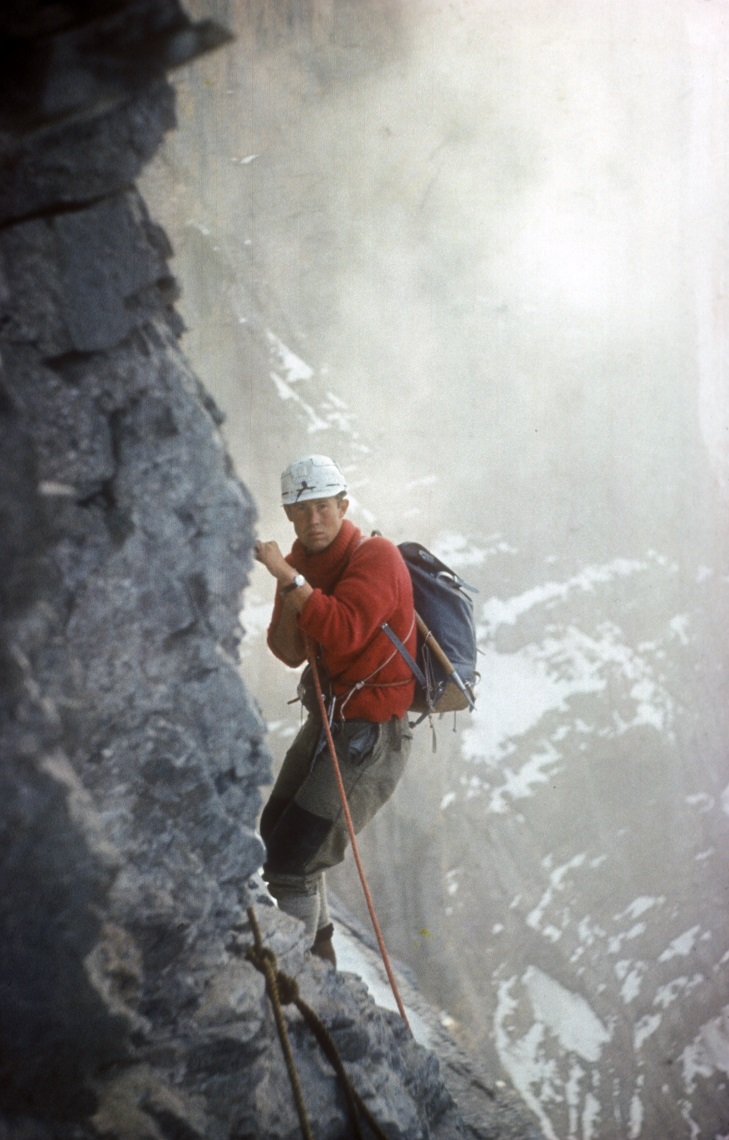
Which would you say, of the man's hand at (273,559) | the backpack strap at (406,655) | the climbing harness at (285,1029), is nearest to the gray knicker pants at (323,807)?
the backpack strap at (406,655)

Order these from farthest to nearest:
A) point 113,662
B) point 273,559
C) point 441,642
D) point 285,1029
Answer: point 441,642
point 273,559
point 285,1029
point 113,662

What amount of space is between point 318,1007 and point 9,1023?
2.91 ft

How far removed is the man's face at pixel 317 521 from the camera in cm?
235

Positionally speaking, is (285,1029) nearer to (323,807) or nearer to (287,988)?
(287,988)

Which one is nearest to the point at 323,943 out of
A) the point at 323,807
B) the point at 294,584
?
the point at 323,807

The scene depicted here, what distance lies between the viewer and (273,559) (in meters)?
2.06

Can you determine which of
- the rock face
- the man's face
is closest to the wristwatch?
the man's face

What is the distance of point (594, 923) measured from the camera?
21.7ft

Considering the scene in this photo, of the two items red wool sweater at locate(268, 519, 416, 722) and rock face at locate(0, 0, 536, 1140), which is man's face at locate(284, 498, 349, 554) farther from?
rock face at locate(0, 0, 536, 1140)

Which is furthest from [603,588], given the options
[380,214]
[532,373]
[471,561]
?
[380,214]

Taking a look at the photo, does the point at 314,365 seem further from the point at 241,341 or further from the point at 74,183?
the point at 74,183

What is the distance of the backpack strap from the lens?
2.35 metres

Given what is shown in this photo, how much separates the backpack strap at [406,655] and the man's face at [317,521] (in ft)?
1.05

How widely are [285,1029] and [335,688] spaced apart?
3.15 feet
